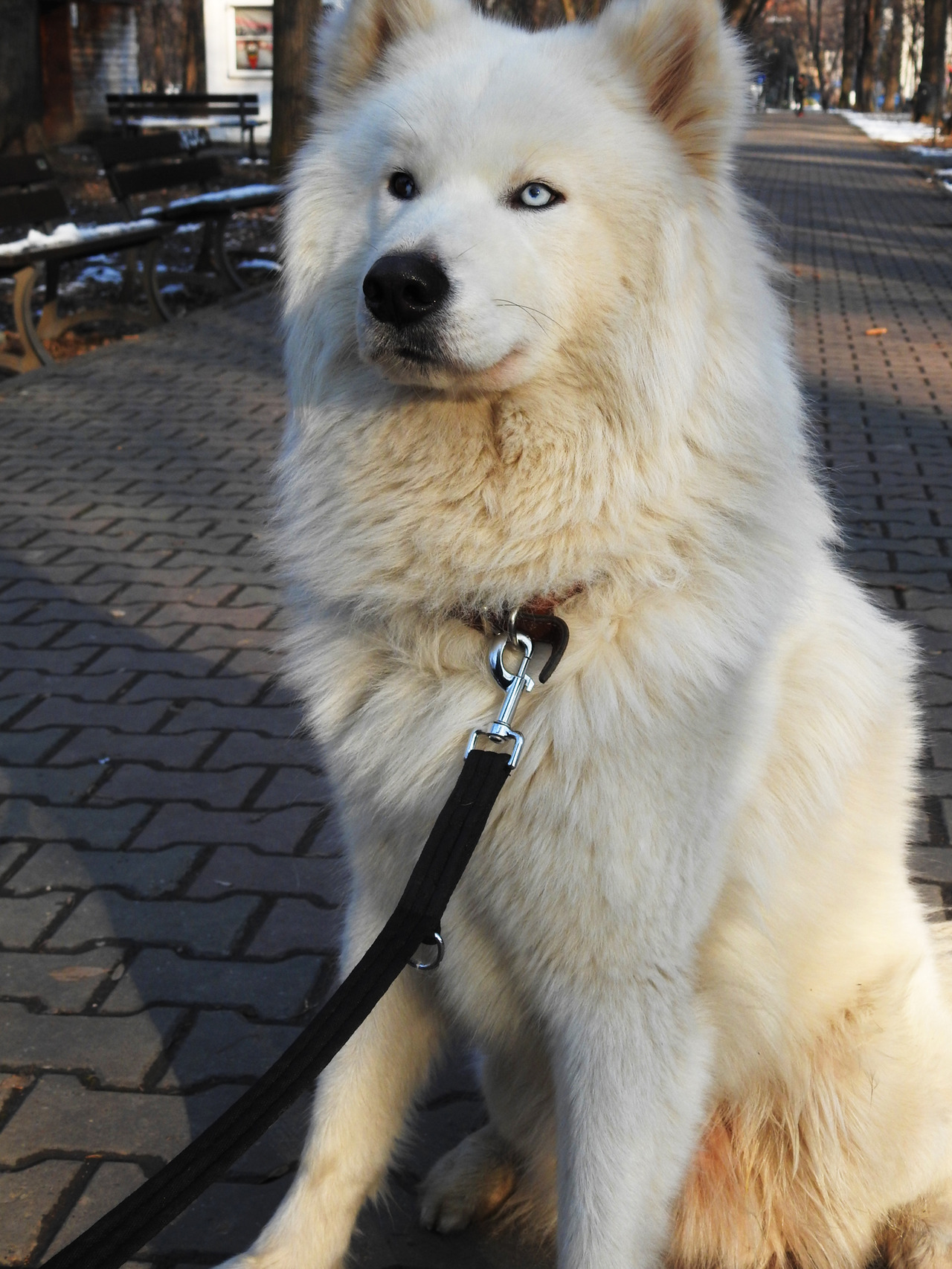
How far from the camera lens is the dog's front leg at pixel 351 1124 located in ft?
7.69

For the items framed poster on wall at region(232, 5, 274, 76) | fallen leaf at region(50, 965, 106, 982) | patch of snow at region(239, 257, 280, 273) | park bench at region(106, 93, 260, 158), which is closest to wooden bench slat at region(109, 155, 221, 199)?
patch of snow at region(239, 257, 280, 273)

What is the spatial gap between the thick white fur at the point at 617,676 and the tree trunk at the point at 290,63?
1195cm

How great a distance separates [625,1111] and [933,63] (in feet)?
141

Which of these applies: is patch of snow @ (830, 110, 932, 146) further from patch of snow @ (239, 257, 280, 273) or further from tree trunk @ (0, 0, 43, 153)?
patch of snow @ (239, 257, 280, 273)

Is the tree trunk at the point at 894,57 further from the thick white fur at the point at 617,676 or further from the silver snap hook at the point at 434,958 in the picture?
the silver snap hook at the point at 434,958

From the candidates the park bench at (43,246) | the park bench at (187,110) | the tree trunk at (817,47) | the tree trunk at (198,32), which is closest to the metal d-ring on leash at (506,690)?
the park bench at (43,246)

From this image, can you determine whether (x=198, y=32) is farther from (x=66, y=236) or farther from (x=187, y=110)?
(x=66, y=236)

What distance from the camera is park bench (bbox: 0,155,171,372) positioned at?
9086 millimetres

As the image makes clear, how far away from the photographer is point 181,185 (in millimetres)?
12727

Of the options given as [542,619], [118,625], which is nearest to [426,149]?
[542,619]

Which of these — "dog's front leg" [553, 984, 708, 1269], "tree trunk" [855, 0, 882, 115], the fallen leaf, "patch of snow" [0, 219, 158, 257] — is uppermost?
"tree trunk" [855, 0, 882, 115]

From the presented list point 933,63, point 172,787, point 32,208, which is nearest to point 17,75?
point 32,208

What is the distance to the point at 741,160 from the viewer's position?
231 centimetres

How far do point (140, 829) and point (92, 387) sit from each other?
6153mm
